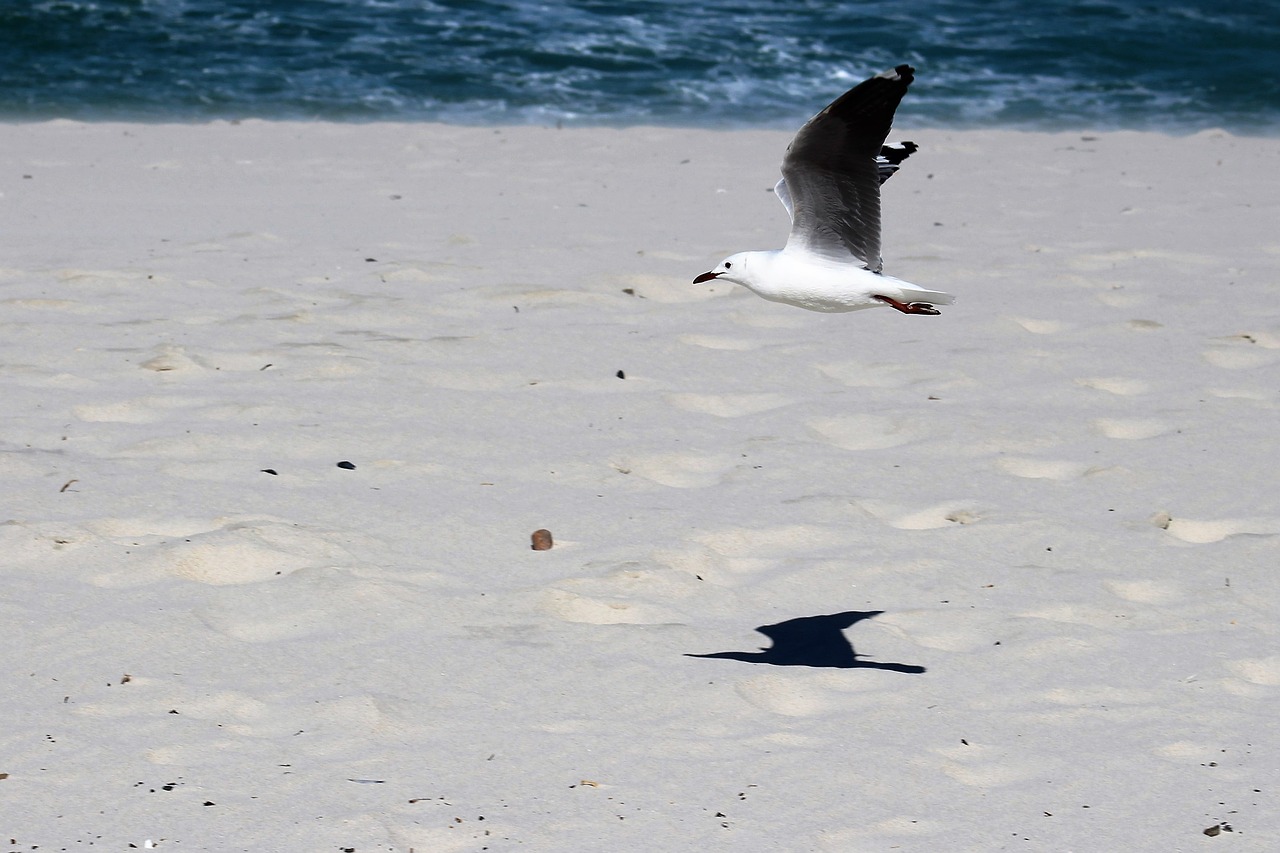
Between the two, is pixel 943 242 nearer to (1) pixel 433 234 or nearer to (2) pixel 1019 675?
(1) pixel 433 234

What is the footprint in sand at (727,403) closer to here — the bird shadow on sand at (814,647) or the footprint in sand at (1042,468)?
the footprint in sand at (1042,468)

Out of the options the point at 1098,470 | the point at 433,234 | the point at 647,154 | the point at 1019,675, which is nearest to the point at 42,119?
the point at 647,154

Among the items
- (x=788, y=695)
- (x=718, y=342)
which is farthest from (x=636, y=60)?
(x=788, y=695)

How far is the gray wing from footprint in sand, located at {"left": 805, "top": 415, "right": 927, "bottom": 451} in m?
0.83

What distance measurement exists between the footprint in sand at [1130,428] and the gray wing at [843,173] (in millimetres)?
1328

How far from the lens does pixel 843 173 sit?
4250 mm

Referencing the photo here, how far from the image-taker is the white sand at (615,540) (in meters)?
3.04

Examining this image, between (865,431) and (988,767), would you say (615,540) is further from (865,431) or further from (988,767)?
(988,767)

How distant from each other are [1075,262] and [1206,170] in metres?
3.60

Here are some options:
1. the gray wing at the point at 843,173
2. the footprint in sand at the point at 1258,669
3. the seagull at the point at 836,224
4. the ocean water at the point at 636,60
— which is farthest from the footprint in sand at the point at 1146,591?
the ocean water at the point at 636,60

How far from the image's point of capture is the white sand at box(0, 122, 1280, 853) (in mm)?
3043

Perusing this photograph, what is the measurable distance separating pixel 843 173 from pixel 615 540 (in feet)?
3.91

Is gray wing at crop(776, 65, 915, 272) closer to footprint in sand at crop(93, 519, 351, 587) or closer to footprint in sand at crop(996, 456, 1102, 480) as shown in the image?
footprint in sand at crop(996, 456, 1102, 480)

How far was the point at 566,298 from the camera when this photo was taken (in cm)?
653
